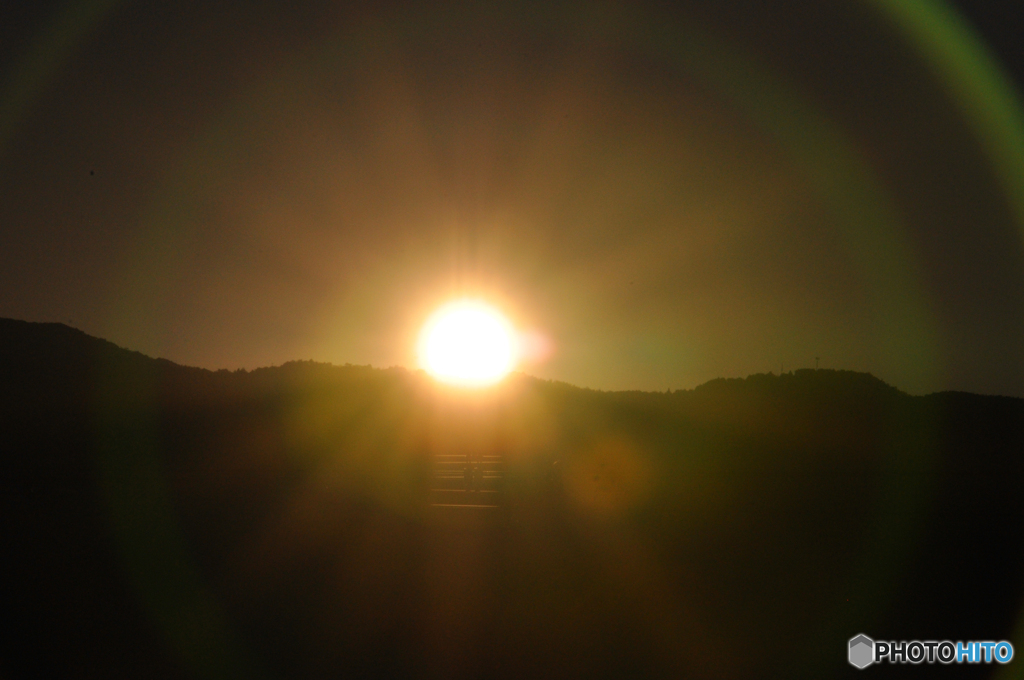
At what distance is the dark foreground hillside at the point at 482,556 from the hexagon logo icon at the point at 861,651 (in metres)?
0.19

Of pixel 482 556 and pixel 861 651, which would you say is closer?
pixel 861 651

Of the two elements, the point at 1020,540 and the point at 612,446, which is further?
the point at 612,446

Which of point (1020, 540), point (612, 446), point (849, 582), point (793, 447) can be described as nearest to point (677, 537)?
point (849, 582)

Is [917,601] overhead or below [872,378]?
below

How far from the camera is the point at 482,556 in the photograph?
1429cm

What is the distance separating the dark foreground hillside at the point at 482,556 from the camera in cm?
931

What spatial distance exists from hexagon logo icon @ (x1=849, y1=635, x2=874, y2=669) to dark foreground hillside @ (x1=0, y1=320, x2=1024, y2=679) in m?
0.19

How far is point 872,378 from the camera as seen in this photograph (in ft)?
220

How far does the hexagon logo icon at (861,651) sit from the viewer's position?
9391 mm

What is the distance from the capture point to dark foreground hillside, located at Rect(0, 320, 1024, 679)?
931cm

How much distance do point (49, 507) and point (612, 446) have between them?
2772 centimetres

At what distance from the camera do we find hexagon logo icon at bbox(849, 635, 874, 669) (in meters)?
9.39

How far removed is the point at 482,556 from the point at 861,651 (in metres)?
7.02

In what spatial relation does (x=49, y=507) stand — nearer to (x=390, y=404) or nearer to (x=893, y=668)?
(x=893, y=668)
